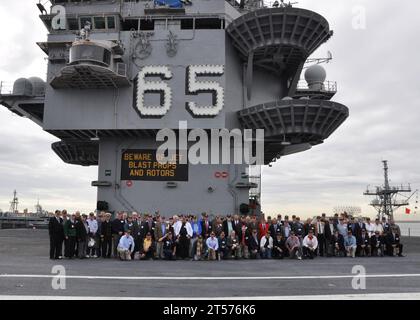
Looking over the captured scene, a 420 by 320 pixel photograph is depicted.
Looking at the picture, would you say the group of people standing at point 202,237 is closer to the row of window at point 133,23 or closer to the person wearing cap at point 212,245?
the person wearing cap at point 212,245

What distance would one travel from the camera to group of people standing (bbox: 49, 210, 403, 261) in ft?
64.3

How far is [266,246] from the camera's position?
2075cm

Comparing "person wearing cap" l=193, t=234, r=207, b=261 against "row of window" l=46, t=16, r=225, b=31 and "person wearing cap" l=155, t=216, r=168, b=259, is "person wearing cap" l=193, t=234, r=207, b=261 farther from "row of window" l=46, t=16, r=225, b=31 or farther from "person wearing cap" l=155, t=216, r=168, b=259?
"row of window" l=46, t=16, r=225, b=31

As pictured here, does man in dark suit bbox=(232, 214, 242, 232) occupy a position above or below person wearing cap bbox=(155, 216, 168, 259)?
above

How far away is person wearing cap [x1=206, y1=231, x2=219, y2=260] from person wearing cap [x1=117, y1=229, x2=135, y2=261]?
369 centimetres

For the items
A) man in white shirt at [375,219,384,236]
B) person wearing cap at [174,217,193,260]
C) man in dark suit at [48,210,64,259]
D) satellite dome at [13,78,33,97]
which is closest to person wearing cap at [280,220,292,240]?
person wearing cap at [174,217,193,260]

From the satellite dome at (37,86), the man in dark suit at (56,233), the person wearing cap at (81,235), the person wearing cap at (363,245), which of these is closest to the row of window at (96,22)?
the satellite dome at (37,86)

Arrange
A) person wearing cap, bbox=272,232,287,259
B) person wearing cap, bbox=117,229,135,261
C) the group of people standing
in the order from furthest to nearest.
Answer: person wearing cap, bbox=272,232,287,259
the group of people standing
person wearing cap, bbox=117,229,135,261

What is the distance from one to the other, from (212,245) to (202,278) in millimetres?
6264

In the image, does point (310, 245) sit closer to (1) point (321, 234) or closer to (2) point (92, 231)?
(1) point (321, 234)

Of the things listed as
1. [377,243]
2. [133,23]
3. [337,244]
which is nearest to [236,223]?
[337,244]
